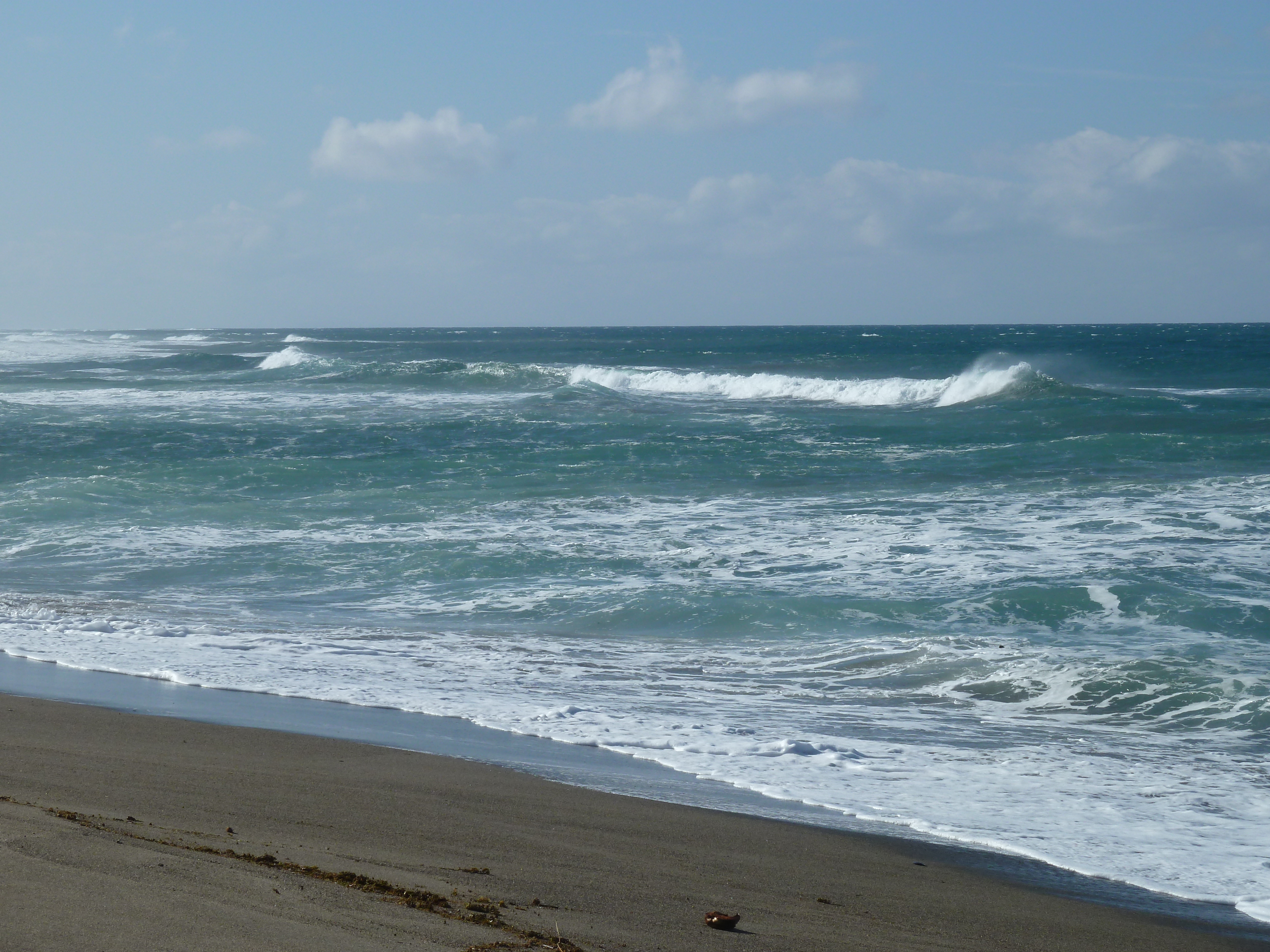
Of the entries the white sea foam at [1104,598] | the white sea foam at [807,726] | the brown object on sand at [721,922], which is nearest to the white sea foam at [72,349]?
the white sea foam at [807,726]

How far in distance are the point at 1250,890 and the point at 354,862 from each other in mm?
3168

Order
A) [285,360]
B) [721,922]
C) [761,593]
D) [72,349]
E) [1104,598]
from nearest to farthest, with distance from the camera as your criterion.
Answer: [721,922]
[1104,598]
[761,593]
[285,360]
[72,349]

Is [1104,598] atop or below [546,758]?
atop

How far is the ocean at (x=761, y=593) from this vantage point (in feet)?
18.0

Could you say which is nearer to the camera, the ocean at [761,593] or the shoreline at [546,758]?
the shoreline at [546,758]

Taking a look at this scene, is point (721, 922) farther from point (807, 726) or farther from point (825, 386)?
point (825, 386)

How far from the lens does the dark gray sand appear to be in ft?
9.48

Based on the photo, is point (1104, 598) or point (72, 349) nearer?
point (1104, 598)

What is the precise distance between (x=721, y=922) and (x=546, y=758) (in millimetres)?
2279

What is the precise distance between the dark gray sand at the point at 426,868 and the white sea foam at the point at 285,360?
144 feet

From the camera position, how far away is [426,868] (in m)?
3.67

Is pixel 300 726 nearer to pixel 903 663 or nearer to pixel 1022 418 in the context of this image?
pixel 903 663

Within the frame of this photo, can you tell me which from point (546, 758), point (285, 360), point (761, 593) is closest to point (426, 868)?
point (546, 758)

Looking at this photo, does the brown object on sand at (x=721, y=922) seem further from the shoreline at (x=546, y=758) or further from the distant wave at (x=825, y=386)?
the distant wave at (x=825, y=386)
